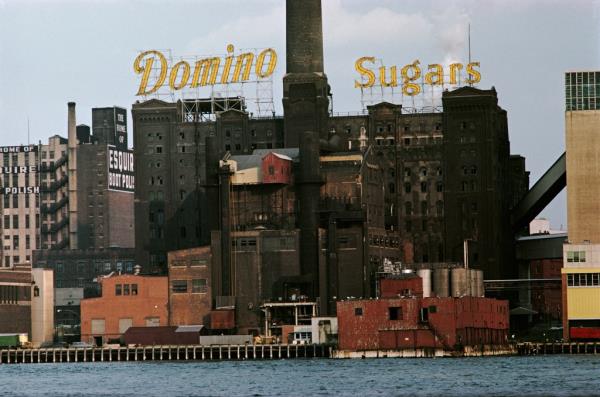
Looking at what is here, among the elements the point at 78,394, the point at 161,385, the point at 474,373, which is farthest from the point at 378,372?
the point at 78,394

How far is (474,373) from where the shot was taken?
189 metres

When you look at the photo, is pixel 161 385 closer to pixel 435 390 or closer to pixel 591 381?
pixel 435 390

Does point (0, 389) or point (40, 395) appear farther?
point (0, 389)

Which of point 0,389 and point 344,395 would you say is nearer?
point 344,395

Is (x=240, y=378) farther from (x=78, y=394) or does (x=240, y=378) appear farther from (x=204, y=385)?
(x=78, y=394)

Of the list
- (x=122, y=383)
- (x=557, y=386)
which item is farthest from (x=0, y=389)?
(x=557, y=386)

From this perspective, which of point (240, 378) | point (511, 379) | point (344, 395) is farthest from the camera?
point (240, 378)

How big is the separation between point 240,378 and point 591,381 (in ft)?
131

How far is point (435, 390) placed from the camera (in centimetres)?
16662

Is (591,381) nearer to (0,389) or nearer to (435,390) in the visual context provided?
(435,390)

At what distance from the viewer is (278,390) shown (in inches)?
6796

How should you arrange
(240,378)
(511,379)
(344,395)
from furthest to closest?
(240,378) < (511,379) < (344,395)

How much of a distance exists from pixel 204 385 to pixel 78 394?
1460cm

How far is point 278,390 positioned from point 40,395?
72.3ft
